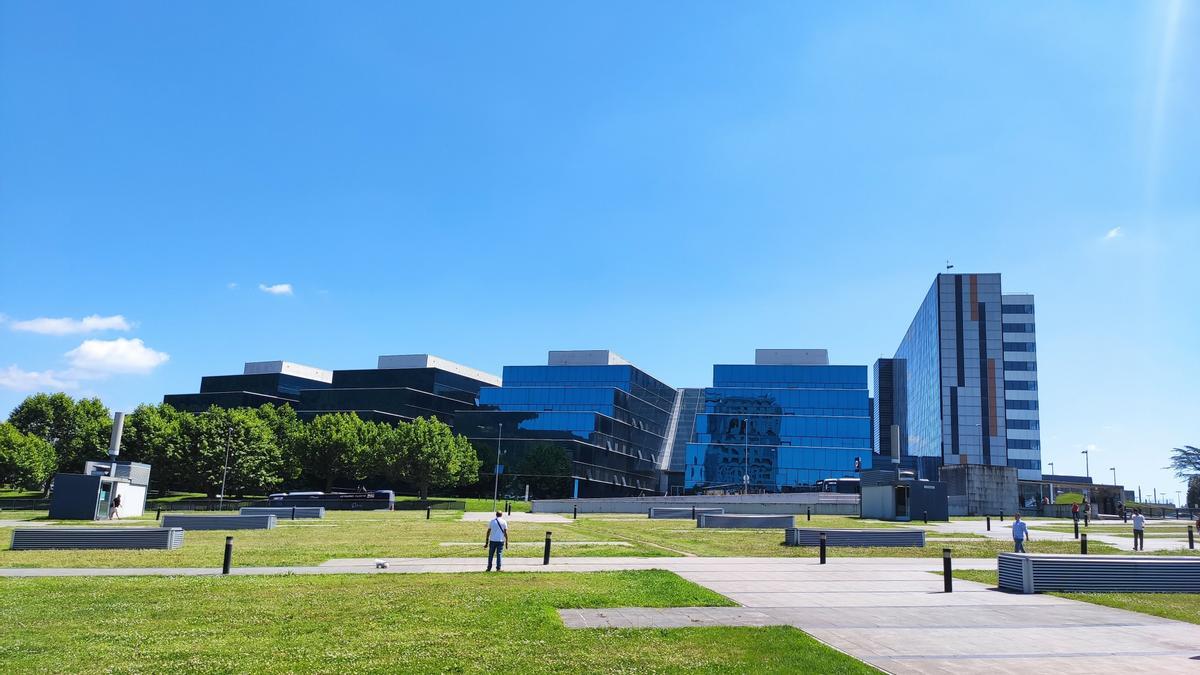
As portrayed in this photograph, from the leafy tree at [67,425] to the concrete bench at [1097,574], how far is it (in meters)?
88.3

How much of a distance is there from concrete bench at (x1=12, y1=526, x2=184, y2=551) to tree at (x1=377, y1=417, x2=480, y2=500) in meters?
61.5

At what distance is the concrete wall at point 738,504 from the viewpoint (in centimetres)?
6688

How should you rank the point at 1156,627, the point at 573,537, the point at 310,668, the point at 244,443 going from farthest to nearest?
1. the point at 244,443
2. the point at 573,537
3. the point at 1156,627
4. the point at 310,668

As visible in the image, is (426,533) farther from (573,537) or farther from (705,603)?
(705,603)

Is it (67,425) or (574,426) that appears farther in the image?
(574,426)

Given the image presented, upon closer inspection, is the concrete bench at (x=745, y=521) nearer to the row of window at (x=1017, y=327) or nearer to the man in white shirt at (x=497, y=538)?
the man in white shirt at (x=497, y=538)

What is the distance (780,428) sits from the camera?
118188mm

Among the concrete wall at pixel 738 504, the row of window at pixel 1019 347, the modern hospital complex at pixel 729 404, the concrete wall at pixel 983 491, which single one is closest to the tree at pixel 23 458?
the modern hospital complex at pixel 729 404

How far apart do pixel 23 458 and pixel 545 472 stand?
56.5 metres

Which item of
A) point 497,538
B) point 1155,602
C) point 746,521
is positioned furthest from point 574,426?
point 1155,602

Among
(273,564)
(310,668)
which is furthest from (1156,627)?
(273,564)

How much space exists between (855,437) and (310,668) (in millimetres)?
116192

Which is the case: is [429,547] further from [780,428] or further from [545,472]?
[780,428]

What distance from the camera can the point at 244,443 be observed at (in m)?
Result: 81.6
